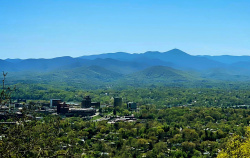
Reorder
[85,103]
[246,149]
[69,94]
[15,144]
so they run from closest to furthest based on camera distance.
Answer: [15,144], [246,149], [85,103], [69,94]

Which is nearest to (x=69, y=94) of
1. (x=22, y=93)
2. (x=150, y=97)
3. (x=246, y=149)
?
(x=22, y=93)

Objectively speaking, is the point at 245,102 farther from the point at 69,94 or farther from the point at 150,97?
the point at 69,94

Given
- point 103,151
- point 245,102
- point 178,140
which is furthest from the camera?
point 245,102

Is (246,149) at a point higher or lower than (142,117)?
higher

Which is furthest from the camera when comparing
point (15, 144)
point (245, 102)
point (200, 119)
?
point (245, 102)

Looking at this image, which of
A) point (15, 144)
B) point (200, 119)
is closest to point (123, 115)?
point (200, 119)

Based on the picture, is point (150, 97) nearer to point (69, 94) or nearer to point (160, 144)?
point (69, 94)

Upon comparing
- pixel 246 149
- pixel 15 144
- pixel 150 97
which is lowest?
pixel 150 97

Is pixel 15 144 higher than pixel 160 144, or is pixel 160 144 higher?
pixel 15 144

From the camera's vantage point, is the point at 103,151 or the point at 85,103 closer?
the point at 103,151
